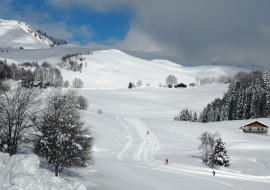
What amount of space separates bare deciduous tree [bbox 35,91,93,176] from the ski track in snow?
53.8ft

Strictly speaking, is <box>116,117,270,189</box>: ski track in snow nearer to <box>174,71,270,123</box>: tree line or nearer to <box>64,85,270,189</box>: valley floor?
<box>64,85,270,189</box>: valley floor

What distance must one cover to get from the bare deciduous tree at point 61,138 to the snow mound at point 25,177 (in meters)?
5.74

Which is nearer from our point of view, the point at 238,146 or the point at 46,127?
the point at 46,127

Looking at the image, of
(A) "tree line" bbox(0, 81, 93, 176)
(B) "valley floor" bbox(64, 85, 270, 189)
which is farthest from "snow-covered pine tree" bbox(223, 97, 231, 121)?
(A) "tree line" bbox(0, 81, 93, 176)

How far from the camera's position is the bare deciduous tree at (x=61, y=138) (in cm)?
1658

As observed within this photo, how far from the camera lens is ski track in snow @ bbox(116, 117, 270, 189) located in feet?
95.2

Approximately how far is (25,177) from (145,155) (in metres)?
34.3

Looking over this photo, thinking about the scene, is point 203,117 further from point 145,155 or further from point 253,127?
point 145,155

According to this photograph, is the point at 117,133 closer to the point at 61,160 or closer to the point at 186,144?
the point at 186,144

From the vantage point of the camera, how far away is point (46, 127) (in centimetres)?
1712

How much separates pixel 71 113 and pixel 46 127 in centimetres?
236

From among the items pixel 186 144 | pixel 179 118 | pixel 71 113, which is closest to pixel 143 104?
pixel 179 118

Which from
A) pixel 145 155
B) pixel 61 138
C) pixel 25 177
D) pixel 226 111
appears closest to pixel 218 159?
pixel 145 155

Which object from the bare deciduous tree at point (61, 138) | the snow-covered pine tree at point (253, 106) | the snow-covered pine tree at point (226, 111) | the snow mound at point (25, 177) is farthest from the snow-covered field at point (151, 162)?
the snow-covered pine tree at point (226, 111)
